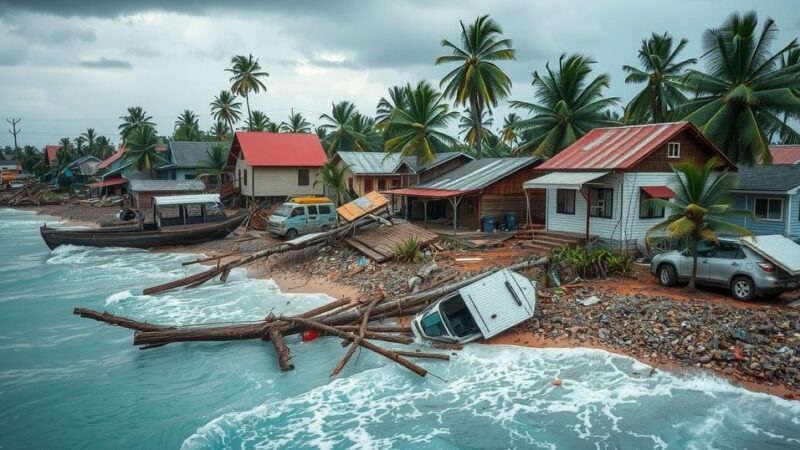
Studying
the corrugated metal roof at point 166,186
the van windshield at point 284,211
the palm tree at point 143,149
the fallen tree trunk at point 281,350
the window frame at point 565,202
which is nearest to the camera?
the fallen tree trunk at point 281,350

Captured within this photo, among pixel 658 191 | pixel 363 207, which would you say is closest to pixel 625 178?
pixel 658 191

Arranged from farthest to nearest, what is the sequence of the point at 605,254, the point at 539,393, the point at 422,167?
the point at 422,167 → the point at 605,254 → the point at 539,393

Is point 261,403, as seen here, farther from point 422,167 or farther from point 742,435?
point 422,167

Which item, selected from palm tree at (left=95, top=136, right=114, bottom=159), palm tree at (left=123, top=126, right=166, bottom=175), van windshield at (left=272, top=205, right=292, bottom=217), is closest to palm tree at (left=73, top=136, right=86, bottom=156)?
palm tree at (left=95, top=136, right=114, bottom=159)

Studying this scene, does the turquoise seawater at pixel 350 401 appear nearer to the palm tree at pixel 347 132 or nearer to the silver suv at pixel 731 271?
the silver suv at pixel 731 271

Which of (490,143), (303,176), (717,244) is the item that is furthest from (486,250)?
(490,143)

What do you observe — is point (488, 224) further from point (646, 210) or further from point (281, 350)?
point (281, 350)

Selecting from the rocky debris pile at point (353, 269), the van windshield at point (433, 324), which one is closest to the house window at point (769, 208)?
the rocky debris pile at point (353, 269)
